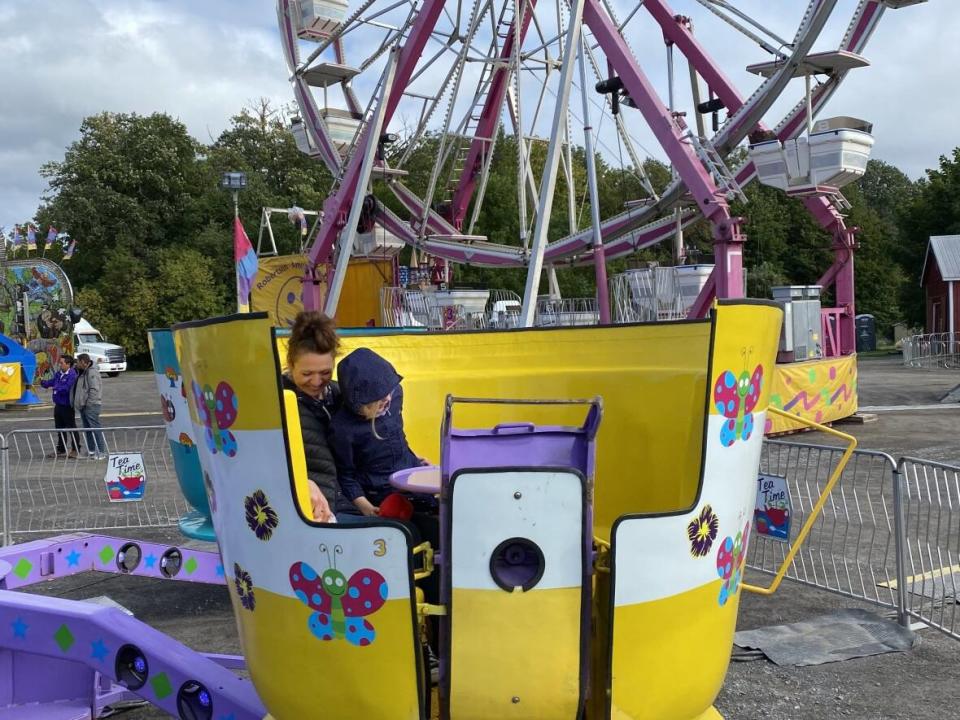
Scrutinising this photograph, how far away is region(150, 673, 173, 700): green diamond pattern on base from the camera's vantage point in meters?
3.04

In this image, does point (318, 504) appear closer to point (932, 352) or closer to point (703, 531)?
point (703, 531)

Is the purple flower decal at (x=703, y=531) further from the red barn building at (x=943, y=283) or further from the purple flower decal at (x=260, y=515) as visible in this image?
the red barn building at (x=943, y=283)

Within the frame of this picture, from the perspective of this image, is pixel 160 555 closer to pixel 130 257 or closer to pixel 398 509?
pixel 398 509

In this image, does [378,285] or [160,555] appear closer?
[160,555]

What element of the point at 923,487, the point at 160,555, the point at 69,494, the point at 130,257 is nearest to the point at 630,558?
the point at 160,555

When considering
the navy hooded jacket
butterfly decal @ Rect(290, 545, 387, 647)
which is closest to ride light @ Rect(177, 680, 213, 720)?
butterfly decal @ Rect(290, 545, 387, 647)

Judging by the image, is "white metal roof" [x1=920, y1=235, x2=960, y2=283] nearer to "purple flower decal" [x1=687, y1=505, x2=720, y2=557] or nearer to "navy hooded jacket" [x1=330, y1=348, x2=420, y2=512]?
"navy hooded jacket" [x1=330, y1=348, x2=420, y2=512]

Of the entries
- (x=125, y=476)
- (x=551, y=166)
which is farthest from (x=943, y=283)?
(x=125, y=476)

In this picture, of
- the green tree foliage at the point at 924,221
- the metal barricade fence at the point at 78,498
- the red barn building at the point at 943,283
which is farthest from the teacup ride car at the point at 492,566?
the green tree foliage at the point at 924,221

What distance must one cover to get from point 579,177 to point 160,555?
4102 centimetres

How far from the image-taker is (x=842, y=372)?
1386 cm

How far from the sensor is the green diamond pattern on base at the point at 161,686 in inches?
120

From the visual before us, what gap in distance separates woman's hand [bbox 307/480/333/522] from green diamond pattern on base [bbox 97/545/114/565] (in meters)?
2.30

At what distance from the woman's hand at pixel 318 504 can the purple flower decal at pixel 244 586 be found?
29cm
